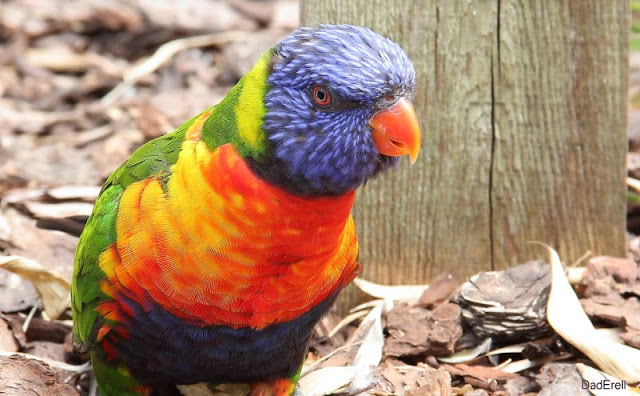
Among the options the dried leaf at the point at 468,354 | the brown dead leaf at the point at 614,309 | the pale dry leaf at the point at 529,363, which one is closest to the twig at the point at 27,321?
the dried leaf at the point at 468,354

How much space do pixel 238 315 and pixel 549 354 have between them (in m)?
1.40

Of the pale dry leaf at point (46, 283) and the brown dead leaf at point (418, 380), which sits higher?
the pale dry leaf at point (46, 283)

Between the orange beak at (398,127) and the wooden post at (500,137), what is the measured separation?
3.33 feet

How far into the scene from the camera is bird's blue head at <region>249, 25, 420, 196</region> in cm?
245

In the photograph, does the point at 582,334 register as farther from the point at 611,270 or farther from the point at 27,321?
the point at 27,321

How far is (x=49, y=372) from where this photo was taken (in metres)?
2.98

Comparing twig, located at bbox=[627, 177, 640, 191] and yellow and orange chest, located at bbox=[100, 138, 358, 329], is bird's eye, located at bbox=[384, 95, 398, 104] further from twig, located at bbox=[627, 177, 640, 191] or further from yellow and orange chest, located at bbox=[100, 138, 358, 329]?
twig, located at bbox=[627, 177, 640, 191]

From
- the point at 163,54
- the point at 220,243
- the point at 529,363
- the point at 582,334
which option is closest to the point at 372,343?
the point at 529,363

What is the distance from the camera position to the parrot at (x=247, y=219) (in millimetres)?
2506

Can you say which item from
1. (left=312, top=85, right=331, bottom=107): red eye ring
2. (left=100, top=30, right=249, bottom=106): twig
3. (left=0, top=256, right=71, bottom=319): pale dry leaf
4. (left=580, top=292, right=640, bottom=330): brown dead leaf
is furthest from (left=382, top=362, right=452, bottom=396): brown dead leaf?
(left=100, top=30, right=249, bottom=106): twig

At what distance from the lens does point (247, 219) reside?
262 cm

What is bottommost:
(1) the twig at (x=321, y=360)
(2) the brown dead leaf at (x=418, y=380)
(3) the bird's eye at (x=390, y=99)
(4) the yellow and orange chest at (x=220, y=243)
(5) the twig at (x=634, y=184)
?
(1) the twig at (x=321, y=360)

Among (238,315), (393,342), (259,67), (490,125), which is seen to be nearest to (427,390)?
(393,342)

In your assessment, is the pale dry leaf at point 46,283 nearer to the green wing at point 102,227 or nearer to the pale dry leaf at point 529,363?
the green wing at point 102,227
